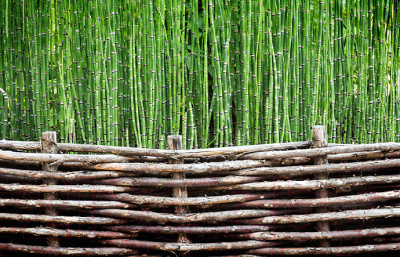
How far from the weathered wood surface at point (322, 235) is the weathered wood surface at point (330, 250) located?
0.14 ft

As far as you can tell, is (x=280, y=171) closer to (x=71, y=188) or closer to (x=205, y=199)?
(x=205, y=199)

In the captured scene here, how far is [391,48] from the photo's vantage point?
158 cm

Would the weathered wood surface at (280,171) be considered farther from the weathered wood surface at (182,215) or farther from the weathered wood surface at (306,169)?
the weathered wood surface at (182,215)

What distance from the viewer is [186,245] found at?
1210 mm

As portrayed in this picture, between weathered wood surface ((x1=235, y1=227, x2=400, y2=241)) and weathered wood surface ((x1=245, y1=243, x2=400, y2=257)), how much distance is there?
0.04 metres

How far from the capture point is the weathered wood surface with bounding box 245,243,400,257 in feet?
4.05

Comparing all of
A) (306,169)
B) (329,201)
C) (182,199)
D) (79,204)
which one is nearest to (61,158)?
(79,204)

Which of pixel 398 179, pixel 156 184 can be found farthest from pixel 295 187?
pixel 156 184

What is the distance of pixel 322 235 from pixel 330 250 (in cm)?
7

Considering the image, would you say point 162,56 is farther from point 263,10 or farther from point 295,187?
point 295,187

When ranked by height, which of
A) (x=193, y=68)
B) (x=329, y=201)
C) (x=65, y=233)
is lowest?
(x=65, y=233)

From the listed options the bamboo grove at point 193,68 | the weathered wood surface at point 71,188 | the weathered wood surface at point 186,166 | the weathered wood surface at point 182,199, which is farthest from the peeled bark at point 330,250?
the weathered wood surface at point 71,188

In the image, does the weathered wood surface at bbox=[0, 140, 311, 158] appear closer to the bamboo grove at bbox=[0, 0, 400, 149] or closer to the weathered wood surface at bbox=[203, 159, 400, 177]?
the weathered wood surface at bbox=[203, 159, 400, 177]

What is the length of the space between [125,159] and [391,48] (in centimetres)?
148
